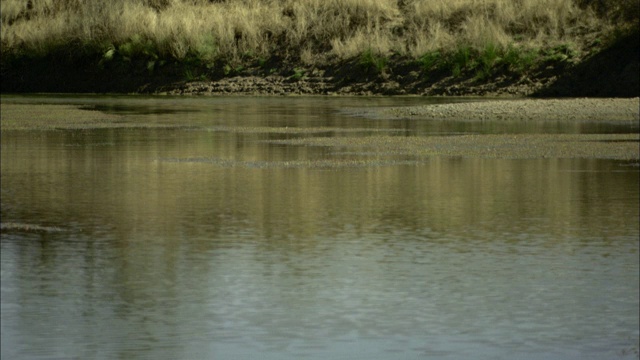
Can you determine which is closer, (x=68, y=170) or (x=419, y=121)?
(x=68, y=170)

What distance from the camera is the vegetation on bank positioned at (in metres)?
38.1

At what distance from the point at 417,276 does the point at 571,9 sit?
31.1 metres

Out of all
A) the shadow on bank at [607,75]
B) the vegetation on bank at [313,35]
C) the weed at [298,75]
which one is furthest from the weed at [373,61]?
the shadow on bank at [607,75]

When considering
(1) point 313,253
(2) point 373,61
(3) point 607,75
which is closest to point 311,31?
(2) point 373,61

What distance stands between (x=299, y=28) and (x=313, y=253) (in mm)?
31709

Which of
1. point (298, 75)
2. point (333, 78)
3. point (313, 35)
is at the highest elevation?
point (313, 35)

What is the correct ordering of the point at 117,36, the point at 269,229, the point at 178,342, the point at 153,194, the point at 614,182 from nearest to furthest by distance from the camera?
the point at 178,342 < the point at 269,229 < the point at 153,194 < the point at 614,182 < the point at 117,36

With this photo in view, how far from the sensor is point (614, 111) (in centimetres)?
2802

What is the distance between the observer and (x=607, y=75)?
35.4m

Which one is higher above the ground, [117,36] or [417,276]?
[117,36]

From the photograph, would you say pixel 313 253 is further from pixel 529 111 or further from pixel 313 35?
pixel 313 35

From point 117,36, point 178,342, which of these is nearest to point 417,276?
point 178,342

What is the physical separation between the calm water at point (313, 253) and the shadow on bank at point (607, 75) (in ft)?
49.4

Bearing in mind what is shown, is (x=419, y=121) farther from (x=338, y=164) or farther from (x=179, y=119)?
(x=338, y=164)
